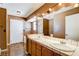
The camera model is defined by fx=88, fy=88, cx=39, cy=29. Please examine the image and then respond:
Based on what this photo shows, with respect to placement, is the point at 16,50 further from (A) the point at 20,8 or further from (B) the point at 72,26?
(B) the point at 72,26

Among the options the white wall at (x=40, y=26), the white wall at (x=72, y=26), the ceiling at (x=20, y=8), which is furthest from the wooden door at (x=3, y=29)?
the white wall at (x=72, y=26)

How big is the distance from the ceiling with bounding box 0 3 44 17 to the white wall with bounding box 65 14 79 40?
58cm

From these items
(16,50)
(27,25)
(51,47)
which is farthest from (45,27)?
(16,50)

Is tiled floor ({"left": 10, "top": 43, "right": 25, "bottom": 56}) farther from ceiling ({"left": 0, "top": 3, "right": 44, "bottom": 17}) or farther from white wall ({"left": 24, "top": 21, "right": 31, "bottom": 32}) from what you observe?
ceiling ({"left": 0, "top": 3, "right": 44, "bottom": 17})

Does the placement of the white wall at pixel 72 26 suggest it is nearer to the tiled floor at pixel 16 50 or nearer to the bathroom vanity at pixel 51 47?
the bathroom vanity at pixel 51 47

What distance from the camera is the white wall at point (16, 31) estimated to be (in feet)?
5.19

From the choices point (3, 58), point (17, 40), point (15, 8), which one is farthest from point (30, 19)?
point (3, 58)

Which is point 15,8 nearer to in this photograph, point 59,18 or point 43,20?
point 43,20

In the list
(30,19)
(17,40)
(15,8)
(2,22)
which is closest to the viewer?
(2,22)

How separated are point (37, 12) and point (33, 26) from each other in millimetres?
313

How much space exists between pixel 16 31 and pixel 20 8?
437 millimetres

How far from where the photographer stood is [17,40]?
1650 millimetres

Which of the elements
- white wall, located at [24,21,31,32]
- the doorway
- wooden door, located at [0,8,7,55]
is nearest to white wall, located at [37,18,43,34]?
white wall, located at [24,21,31,32]

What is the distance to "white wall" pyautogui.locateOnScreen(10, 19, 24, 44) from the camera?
158 centimetres
